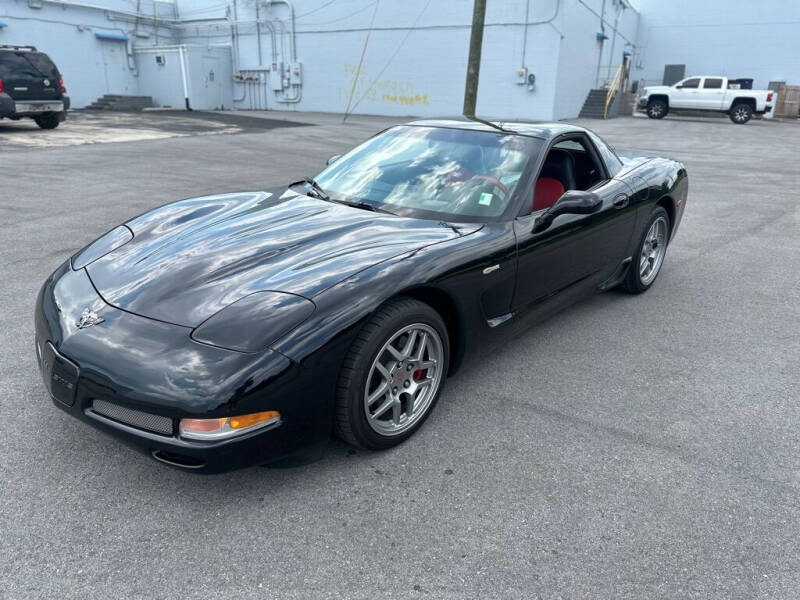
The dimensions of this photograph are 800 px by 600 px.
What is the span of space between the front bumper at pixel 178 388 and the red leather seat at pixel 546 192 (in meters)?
1.83

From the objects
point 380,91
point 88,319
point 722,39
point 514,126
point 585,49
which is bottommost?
point 88,319

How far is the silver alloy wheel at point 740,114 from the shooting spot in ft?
86.9

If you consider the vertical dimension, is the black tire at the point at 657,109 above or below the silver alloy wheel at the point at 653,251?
above

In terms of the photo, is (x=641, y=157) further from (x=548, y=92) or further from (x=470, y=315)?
(x=548, y=92)

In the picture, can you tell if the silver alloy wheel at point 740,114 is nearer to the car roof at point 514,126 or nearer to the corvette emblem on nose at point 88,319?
the car roof at point 514,126

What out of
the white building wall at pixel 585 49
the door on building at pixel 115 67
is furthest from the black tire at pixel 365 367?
the door on building at pixel 115 67

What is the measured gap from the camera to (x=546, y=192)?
371cm

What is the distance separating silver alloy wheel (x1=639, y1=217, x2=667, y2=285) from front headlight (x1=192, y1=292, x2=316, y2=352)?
3331mm

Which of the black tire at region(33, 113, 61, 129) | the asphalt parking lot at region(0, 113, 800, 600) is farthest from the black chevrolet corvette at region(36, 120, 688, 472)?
the black tire at region(33, 113, 61, 129)

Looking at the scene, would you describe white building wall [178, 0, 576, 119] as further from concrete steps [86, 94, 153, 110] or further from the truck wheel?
the truck wheel

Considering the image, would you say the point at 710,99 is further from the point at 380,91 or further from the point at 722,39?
the point at 380,91

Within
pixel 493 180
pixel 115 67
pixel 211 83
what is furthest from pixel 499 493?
pixel 115 67

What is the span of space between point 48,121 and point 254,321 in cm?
1701

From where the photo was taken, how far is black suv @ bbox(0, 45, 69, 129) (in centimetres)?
1453
